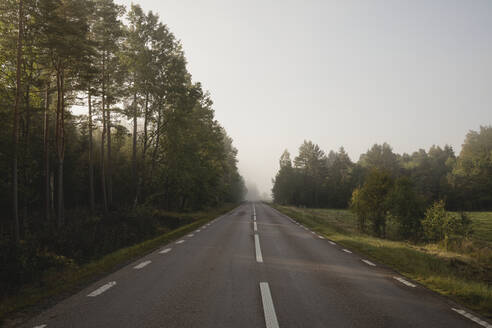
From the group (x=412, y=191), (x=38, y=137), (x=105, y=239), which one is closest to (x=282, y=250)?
(x=105, y=239)

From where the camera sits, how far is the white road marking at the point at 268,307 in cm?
390

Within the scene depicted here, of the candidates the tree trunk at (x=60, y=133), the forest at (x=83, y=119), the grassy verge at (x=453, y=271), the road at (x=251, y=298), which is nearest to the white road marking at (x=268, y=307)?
the road at (x=251, y=298)

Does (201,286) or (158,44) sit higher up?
(158,44)

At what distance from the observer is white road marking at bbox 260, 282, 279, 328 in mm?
3898

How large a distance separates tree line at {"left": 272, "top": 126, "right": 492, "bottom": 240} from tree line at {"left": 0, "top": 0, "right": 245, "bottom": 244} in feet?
54.3

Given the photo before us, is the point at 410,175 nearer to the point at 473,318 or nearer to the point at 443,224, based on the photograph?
the point at 443,224

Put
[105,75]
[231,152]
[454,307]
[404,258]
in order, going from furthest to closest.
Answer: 1. [231,152]
2. [105,75]
3. [404,258]
4. [454,307]

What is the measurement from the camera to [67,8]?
1336cm

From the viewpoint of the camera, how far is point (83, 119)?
19.1 meters

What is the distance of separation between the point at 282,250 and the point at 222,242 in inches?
107

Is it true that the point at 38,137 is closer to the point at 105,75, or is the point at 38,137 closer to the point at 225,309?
the point at 105,75

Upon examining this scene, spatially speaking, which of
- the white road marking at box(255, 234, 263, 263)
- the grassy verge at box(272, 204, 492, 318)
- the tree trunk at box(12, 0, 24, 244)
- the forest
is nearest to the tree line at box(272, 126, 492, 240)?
the grassy verge at box(272, 204, 492, 318)

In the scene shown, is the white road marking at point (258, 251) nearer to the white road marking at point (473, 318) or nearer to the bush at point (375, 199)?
the white road marking at point (473, 318)

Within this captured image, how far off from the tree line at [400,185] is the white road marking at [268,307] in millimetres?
14835
